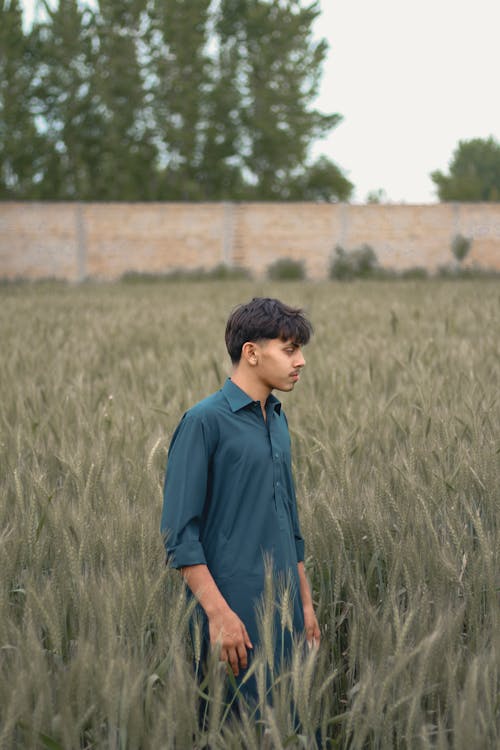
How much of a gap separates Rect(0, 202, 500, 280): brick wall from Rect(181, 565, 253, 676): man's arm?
2062cm

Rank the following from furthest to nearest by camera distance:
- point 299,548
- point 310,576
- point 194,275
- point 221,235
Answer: point 221,235
point 194,275
point 310,576
point 299,548

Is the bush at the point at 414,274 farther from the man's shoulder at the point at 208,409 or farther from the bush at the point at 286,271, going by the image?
the man's shoulder at the point at 208,409

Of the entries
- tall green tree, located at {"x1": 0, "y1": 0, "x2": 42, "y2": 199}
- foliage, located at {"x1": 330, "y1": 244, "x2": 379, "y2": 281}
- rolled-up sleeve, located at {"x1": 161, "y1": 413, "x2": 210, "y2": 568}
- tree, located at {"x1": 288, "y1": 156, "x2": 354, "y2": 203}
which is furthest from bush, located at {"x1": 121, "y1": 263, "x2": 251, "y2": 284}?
rolled-up sleeve, located at {"x1": 161, "y1": 413, "x2": 210, "y2": 568}

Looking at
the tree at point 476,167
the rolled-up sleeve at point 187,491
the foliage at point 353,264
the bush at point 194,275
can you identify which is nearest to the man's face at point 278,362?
the rolled-up sleeve at point 187,491

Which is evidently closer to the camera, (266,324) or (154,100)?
(266,324)

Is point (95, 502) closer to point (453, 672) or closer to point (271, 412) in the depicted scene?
point (271, 412)

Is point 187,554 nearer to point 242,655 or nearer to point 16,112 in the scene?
point 242,655

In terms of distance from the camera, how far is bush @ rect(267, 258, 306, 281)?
68.9 ft

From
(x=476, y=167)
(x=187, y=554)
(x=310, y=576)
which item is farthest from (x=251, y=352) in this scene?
(x=476, y=167)

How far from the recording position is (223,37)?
1143 inches

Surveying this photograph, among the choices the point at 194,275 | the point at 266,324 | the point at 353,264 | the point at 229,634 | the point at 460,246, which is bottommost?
the point at 194,275

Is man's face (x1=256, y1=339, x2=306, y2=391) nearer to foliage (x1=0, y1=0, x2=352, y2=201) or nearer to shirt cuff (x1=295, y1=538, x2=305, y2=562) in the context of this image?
shirt cuff (x1=295, y1=538, x2=305, y2=562)

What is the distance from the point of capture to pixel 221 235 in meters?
21.8

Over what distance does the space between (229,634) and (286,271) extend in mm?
19849
